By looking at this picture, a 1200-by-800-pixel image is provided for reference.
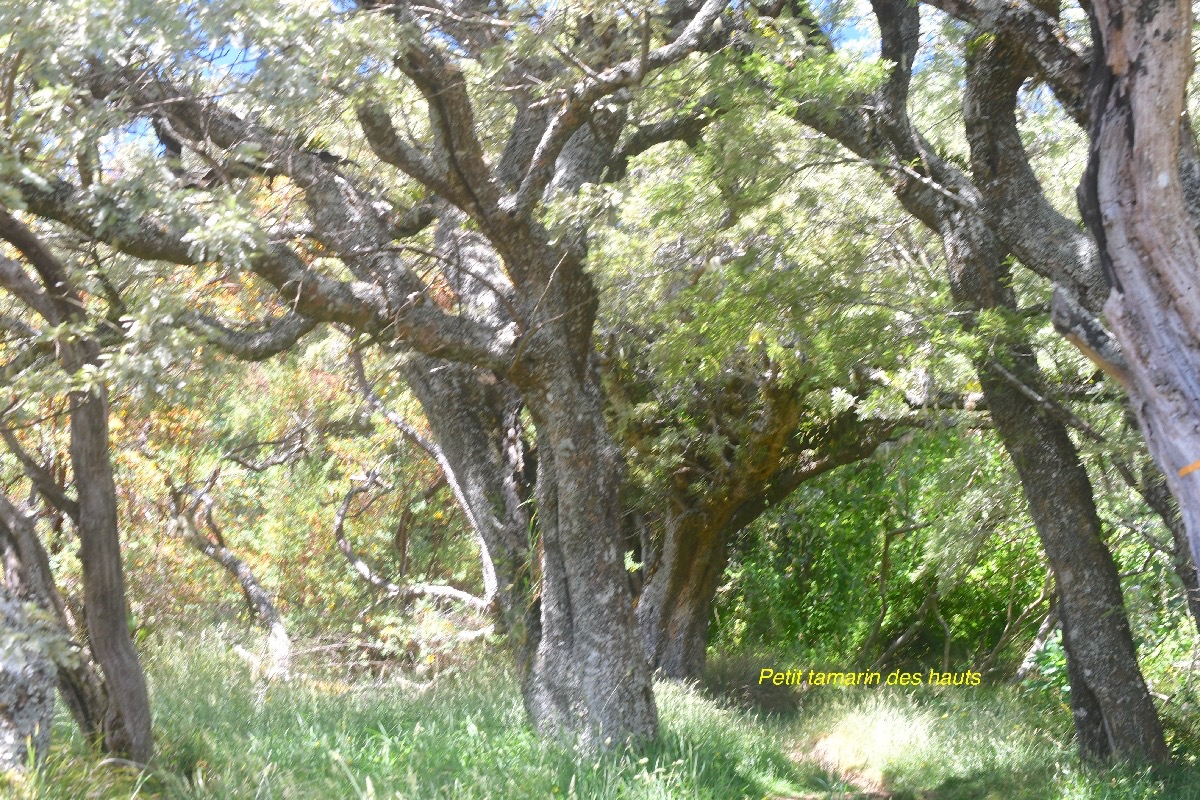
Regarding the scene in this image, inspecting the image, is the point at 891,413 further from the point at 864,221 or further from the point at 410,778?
the point at 410,778

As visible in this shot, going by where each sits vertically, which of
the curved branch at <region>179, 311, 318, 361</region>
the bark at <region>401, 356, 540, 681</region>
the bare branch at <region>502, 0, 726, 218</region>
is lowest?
the bark at <region>401, 356, 540, 681</region>

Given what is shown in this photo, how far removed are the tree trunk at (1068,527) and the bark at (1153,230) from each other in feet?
9.10

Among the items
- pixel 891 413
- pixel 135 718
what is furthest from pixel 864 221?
pixel 135 718

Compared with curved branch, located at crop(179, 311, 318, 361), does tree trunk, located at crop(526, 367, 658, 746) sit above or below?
below

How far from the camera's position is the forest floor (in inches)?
232

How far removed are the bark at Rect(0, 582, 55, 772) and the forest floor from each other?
0.57ft

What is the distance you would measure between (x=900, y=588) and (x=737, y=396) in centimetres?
586

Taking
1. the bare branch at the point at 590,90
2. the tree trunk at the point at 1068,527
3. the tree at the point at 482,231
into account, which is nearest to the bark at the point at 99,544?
the tree at the point at 482,231

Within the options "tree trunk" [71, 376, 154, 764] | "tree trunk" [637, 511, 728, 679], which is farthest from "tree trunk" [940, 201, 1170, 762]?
"tree trunk" [71, 376, 154, 764]

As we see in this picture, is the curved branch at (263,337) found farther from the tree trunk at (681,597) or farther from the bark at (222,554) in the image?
the bark at (222,554)

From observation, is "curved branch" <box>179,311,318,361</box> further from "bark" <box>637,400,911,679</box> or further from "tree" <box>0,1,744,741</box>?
"bark" <box>637,400,911,679</box>

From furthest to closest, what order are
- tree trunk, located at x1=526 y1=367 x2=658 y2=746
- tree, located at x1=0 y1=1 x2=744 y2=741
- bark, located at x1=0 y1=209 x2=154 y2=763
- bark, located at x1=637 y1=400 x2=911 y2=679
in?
1. bark, located at x1=637 y1=400 x2=911 y2=679
2. tree trunk, located at x1=526 y1=367 x2=658 y2=746
3. tree, located at x1=0 y1=1 x2=744 y2=741
4. bark, located at x1=0 y1=209 x2=154 y2=763

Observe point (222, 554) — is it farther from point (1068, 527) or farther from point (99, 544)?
point (1068, 527)

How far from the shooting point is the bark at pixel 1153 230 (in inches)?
183
